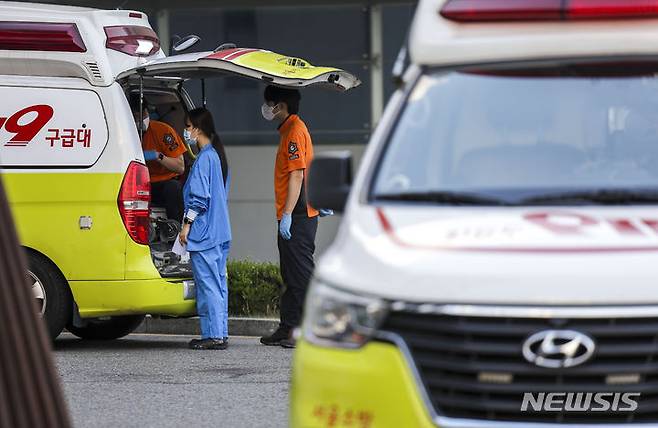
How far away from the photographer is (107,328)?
13078 millimetres

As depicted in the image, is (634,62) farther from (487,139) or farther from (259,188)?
(259,188)

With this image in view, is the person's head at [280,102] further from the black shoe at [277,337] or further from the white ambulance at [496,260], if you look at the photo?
the white ambulance at [496,260]

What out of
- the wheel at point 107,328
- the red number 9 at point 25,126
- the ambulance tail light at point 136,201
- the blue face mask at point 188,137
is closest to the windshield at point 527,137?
the ambulance tail light at point 136,201

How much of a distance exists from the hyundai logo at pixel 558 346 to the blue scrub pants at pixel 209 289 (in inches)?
295

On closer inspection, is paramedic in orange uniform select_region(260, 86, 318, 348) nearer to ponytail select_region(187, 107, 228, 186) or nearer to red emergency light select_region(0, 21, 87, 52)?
ponytail select_region(187, 107, 228, 186)

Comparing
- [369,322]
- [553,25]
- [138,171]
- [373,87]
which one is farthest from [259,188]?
[369,322]

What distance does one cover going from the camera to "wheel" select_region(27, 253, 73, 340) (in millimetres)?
11484

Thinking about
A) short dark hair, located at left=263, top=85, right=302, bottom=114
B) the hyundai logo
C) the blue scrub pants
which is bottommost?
the blue scrub pants

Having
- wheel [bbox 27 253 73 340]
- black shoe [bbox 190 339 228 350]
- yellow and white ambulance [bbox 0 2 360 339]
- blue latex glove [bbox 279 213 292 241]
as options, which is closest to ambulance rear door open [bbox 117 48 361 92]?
yellow and white ambulance [bbox 0 2 360 339]

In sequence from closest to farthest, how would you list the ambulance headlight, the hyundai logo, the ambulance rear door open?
the hyundai logo → the ambulance headlight → the ambulance rear door open

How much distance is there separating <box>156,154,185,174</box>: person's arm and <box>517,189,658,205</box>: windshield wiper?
783cm

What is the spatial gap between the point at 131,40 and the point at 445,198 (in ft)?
22.9

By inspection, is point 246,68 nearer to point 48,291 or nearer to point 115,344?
point 48,291

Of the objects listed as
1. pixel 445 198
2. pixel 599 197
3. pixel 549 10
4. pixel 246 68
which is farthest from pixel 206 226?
pixel 599 197
